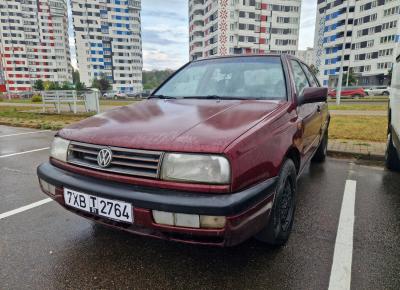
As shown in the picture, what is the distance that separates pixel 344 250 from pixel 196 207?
1.49 meters

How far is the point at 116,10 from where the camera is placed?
81.8m

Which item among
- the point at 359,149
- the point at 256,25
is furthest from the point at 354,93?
the point at 256,25

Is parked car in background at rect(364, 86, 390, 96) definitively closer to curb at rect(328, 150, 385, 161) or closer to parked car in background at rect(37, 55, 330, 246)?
curb at rect(328, 150, 385, 161)

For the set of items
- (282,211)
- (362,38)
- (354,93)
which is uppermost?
(362,38)

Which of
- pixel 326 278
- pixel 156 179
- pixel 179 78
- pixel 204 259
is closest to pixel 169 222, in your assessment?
pixel 156 179

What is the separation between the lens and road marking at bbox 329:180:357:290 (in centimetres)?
186

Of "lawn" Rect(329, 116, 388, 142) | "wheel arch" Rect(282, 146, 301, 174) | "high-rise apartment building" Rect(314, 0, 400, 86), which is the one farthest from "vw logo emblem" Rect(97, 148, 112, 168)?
"high-rise apartment building" Rect(314, 0, 400, 86)

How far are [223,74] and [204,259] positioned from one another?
184cm

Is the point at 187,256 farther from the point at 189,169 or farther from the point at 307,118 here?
the point at 307,118

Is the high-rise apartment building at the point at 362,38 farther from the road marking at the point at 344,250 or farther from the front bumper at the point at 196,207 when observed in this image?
the front bumper at the point at 196,207

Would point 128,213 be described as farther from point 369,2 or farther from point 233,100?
point 369,2

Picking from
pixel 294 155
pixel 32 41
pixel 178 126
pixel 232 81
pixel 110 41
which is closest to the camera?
pixel 178 126

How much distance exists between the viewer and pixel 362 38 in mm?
51781

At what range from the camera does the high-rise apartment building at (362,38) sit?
153ft
